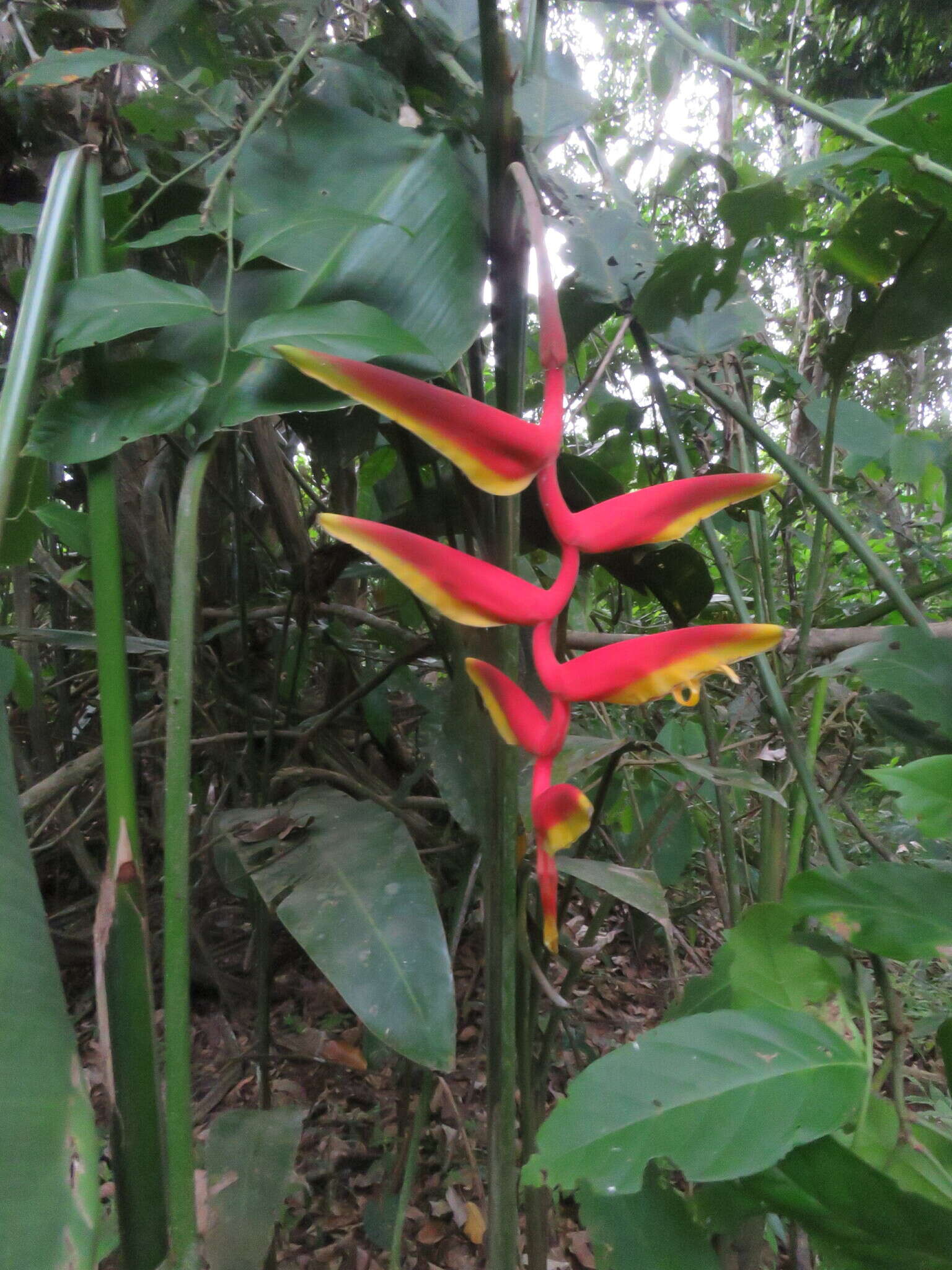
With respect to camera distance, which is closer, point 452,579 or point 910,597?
point 452,579

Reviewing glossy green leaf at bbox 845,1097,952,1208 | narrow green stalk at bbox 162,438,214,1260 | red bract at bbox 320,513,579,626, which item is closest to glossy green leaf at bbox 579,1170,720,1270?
glossy green leaf at bbox 845,1097,952,1208

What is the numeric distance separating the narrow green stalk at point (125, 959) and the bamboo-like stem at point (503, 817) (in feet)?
0.66

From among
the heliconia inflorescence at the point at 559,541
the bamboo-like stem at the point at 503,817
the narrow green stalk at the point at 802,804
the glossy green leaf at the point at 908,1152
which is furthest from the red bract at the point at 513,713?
the narrow green stalk at the point at 802,804

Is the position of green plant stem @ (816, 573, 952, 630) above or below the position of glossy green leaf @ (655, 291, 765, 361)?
below

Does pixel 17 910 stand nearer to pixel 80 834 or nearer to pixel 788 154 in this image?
pixel 80 834

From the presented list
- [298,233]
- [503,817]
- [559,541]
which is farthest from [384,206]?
[503,817]

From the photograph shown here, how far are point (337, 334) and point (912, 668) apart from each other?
40cm

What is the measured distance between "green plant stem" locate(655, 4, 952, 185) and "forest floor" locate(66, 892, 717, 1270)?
26.9 inches

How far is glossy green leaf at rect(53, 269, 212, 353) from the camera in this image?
1.08ft

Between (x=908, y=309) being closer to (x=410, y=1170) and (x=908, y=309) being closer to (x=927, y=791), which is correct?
(x=927, y=791)

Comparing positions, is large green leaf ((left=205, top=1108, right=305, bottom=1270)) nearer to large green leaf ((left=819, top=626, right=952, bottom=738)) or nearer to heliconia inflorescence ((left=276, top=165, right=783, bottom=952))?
heliconia inflorescence ((left=276, top=165, right=783, bottom=952))

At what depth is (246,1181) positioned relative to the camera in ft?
1.43

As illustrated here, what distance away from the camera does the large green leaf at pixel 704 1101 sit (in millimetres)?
274

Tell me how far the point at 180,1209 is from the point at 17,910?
0.15m
